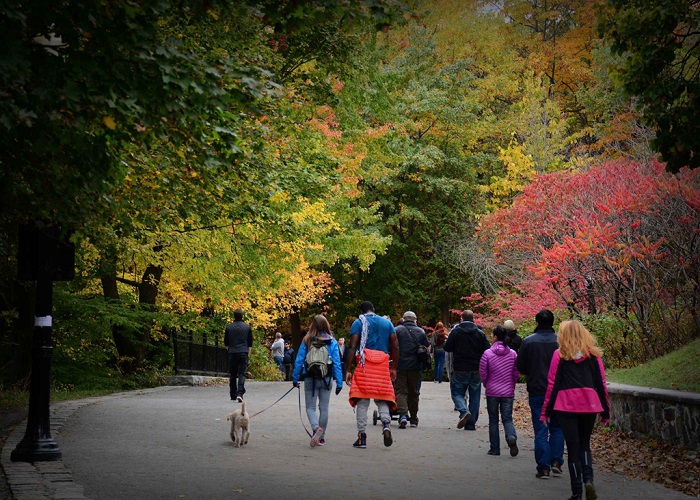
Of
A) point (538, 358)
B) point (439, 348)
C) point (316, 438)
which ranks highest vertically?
point (439, 348)

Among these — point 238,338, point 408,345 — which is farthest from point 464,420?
point 238,338

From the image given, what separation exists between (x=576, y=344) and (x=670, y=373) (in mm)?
6727

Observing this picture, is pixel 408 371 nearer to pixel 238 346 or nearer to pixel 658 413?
pixel 658 413

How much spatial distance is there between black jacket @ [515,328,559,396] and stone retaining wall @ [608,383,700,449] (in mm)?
1847

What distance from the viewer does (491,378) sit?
1273 cm

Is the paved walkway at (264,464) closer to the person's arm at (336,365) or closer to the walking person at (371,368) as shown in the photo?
the walking person at (371,368)

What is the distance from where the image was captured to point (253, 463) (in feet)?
36.6

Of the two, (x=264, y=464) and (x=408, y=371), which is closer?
(x=264, y=464)

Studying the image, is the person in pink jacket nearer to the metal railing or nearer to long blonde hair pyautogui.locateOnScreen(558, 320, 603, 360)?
long blonde hair pyautogui.locateOnScreen(558, 320, 603, 360)

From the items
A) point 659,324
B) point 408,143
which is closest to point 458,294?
point 408,143

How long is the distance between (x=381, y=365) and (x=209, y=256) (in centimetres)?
1030

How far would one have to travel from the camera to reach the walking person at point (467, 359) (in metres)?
15.8

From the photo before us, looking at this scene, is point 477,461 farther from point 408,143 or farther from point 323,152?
point 408,143

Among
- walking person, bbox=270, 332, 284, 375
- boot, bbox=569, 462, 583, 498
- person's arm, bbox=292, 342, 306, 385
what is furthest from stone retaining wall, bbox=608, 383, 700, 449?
walking person, bbox=270, 332, 284, 375
